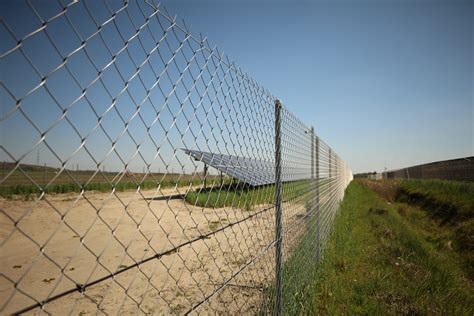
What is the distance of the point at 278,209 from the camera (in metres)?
2.80

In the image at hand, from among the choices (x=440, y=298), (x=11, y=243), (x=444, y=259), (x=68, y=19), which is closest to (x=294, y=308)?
(x=440, y=298)

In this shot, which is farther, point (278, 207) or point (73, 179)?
point (278, 207)

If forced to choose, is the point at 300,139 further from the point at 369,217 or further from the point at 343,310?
the point at 369,217

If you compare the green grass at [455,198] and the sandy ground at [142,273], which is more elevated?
the sandy ground at [142,273]

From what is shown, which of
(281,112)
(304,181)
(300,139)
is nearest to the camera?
(281,112)

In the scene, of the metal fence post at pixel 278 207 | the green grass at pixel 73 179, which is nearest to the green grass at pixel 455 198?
the metal fence post at pixel 278 207

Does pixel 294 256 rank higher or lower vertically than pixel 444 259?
higher

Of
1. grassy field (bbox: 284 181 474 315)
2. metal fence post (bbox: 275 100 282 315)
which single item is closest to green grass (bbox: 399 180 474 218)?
grassy field (bbox: 284 181 474 315)

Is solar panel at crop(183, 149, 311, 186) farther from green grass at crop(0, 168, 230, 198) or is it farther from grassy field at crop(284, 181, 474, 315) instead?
grassy field at crop(284, 181, 474, 315)

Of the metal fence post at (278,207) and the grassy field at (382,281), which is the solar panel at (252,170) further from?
the grassy field at (382,281)

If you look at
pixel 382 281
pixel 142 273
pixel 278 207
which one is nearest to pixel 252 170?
pixel 278 207

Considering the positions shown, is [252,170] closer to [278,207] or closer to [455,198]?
[278,207]

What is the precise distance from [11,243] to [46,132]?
825 centimetres

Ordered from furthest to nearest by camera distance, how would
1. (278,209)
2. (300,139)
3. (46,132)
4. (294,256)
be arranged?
(300,139)
(294,256)
(278,209)
(46,132)
